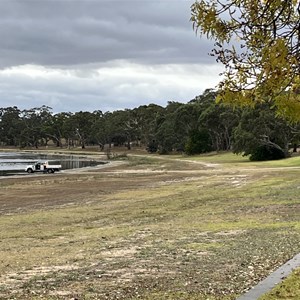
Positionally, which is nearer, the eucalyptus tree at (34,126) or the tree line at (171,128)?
the tree line at (171,128)

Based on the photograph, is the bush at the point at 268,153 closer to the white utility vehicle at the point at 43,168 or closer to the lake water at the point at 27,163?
the lake water at the point at 27,163

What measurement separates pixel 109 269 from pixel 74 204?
17.1 meters

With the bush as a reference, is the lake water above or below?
below

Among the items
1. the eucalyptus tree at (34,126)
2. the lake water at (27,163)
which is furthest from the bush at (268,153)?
the eucalyptus tree at (34,126)

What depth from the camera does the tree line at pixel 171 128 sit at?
67.8 metres

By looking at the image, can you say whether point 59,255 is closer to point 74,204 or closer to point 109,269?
point 109,269

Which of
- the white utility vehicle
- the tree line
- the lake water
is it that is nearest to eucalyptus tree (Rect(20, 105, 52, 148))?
the tree line

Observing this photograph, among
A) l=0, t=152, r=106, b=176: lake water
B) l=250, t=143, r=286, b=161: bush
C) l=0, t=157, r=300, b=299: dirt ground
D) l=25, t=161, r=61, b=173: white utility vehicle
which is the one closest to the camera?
l=0, t=157, r=300, b=299: dirt ground

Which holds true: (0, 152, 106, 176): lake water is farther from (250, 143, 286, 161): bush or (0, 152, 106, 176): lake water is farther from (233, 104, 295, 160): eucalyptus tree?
(250, 143, 286, 161): bush

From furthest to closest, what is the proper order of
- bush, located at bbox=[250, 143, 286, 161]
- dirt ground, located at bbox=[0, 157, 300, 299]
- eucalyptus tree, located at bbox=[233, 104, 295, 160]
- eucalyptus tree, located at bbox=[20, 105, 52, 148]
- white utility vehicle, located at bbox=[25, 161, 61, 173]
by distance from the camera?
eucalyptus tree, located at bbox=[20, 105, 52, 148]
bush, located at bbox=[250, 143, 286, 161]
eucalyptus tree, located at bbox=[233, 104, 295, 160]
white utility vehicle, located at bbox=[25, 161, 61, 173]
dirt ground, located at bbox=[0, 157, 300, 299]

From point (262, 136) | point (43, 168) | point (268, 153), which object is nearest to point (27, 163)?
point (43, 168)

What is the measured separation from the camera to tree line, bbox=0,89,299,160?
67.8m

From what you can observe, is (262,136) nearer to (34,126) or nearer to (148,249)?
(148,249)

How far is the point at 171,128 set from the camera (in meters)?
111
